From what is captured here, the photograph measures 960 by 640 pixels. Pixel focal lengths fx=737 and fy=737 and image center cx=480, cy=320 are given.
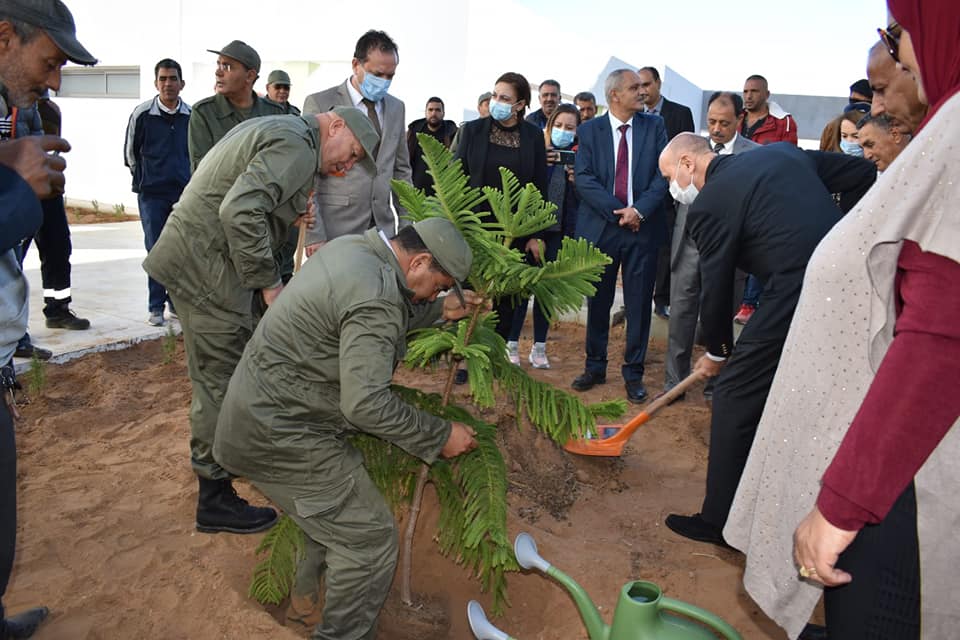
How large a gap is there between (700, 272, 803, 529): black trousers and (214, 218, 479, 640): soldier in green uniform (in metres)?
1.46

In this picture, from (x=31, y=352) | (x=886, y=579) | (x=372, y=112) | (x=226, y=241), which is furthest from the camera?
(x=31, y=352)

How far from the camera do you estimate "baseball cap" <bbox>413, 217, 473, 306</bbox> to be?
263 cm

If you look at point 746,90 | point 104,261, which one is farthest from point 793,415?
point 104,261

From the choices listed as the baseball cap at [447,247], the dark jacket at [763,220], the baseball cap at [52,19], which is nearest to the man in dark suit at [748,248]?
the dark jacket at [763,220]

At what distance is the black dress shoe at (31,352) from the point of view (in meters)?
5.45

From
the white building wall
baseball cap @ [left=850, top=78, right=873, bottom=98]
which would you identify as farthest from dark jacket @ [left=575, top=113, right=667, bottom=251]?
the white building wall

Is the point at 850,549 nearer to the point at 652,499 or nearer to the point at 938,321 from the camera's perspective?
the point at 938,321

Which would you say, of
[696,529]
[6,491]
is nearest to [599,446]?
[696,529]

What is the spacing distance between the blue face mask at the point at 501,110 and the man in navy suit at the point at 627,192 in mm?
576

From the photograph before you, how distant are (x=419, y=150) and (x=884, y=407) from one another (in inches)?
270

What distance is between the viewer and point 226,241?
3.32 m

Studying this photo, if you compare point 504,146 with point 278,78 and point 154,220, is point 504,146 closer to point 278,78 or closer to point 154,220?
point 154,220

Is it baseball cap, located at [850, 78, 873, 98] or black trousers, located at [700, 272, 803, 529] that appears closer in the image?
black trousers, located at [700, 272, 803, 529]

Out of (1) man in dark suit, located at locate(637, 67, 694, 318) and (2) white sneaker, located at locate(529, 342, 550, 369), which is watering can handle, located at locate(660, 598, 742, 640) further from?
(1) man in dark suit, located at locate(637, 67, 694, 318)
